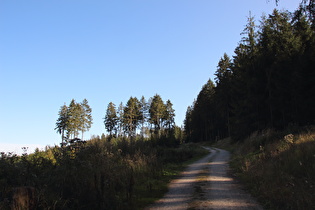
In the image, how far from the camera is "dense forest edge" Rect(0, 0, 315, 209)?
248 inches

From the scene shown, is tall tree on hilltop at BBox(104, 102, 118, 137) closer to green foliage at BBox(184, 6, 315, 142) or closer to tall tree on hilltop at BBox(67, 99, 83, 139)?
tall tree on hilltop at BBox(67, 99, 83, 139)

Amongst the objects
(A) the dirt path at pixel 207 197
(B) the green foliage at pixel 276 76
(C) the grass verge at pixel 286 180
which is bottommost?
(A) the dirt path at pixel 207 197

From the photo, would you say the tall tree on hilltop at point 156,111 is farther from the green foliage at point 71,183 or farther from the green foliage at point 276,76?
the green foliage at point 71,183

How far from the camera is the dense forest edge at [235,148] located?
6.29m

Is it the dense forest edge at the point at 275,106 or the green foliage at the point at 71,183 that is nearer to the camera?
the green foliage at the point at 71,183

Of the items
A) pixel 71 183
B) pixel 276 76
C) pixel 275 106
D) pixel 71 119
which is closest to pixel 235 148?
pixel 275 106

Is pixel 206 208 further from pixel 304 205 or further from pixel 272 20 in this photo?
pixel 272 20

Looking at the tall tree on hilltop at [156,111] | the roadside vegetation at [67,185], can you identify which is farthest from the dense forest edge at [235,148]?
the tall tree on hilltop at [156,111]

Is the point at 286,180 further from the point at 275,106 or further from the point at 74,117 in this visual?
the point at 74,117

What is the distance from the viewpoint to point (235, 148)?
30.2 m

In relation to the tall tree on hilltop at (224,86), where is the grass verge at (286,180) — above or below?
below

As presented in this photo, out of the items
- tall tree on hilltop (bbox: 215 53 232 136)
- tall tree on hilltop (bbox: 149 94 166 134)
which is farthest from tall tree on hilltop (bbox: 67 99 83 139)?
tall tree on hilltop (bbox: 215 53 232 136)

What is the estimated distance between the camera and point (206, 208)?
6.27 metres

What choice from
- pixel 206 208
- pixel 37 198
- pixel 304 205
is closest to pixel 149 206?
pixel 206 208
